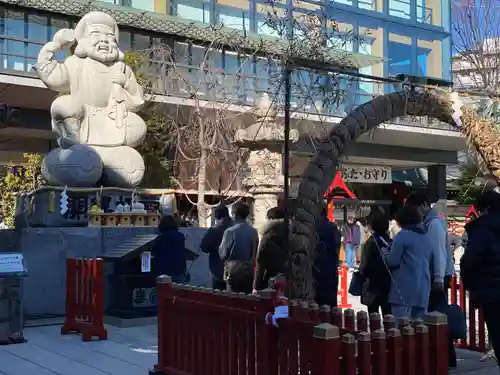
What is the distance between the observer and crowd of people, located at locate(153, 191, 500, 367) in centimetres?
510

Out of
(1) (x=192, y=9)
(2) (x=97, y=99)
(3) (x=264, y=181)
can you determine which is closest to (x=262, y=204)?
(3) (x=264, y=181)

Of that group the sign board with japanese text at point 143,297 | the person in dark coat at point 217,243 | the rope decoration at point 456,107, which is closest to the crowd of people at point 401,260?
the person in dark coat at point 217,243

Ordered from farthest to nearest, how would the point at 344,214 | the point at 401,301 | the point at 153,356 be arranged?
the point at 344,214, the point at 153,356, the point at 401,301

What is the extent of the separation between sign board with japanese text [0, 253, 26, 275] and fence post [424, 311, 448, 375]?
529 cm

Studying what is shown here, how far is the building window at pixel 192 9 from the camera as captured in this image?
22.1 meters

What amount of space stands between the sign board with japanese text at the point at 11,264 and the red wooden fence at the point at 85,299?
2.46 feet

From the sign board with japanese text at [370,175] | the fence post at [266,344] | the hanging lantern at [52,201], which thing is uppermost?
the sign board with japanese text at [370,175]

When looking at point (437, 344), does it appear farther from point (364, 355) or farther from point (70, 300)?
point (70, 300)

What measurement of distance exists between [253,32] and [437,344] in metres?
18.1

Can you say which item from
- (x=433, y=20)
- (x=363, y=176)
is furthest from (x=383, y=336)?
(x=433, y=20)

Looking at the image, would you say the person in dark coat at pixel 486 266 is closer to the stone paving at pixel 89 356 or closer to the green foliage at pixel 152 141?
the stone paving at pixel 89 356

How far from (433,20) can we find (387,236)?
2421cm

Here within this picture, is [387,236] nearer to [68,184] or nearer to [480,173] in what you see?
[480,173]

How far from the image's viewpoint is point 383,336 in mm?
3760
